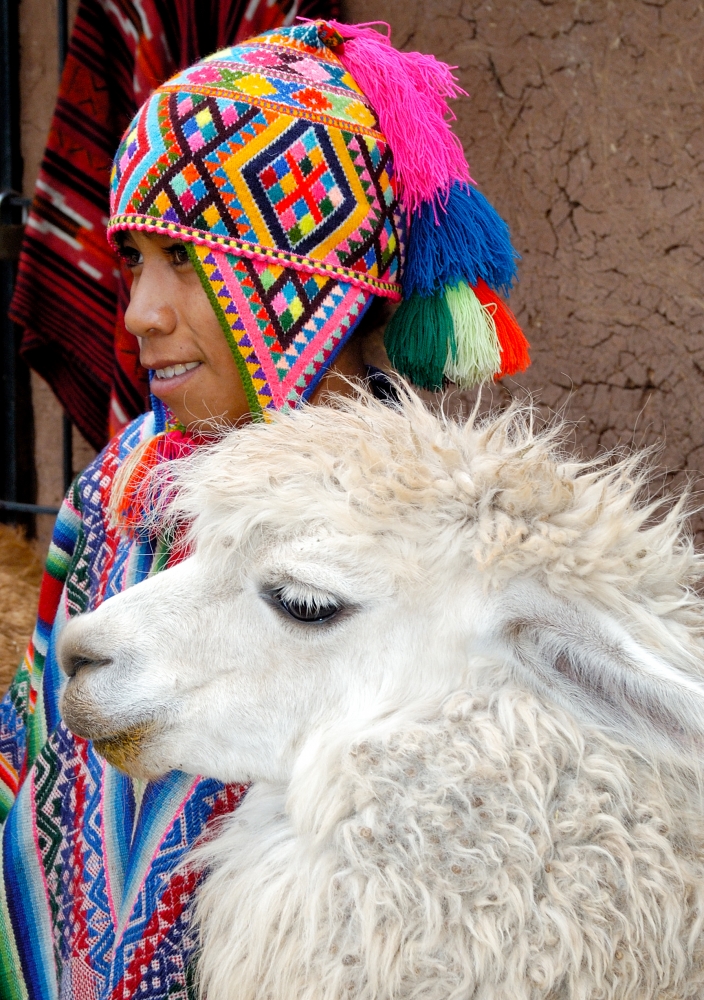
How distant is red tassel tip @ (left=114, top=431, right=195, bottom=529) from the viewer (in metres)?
1.37

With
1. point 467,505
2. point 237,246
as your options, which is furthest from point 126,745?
point 237,246

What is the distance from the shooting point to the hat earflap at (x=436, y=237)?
1.36 meters

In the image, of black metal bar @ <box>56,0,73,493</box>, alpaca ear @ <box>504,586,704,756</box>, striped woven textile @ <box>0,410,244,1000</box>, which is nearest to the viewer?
alpaca ear @ <box>504,586,704,756</box>

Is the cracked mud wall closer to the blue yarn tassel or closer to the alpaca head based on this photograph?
the blue yarn tassel

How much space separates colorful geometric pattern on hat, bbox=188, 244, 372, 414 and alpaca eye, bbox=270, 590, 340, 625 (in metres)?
0.39

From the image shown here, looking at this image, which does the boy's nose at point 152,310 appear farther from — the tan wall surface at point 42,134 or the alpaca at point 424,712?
the tan wall surface at point 42,134

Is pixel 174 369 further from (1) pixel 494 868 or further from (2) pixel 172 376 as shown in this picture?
(1) pixel 494 868

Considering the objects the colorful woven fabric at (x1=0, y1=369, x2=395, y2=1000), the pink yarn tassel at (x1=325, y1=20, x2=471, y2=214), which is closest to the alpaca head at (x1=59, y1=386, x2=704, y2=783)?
the colorful woven fabric at (x1=0, y1=369, x2=395, y2=1000)

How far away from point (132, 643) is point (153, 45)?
81.7 inches

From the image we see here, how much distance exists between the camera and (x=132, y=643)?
3.47 ft

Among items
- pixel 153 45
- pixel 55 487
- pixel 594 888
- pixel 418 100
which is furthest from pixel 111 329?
pixel 594 888

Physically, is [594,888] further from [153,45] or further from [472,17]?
[153,45]

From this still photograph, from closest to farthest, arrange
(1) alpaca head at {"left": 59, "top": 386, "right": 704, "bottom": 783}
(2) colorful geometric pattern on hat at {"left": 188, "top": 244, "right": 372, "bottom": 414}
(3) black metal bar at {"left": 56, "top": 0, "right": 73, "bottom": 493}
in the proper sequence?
(1) alpaca head at {"left": 59, "top": 386, "right": 704, "bottom": 783}
(2) colorful geometric pattern on hat at {"left": 188, "top": 244, "right": 372, "bottom": 414}
(3) black metal bar at {"left": 56, "top": 0, "right": 73, "bottom": 493}

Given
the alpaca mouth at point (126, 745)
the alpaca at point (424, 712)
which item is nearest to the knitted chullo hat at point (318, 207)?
the alpaca at point (424, 712)
